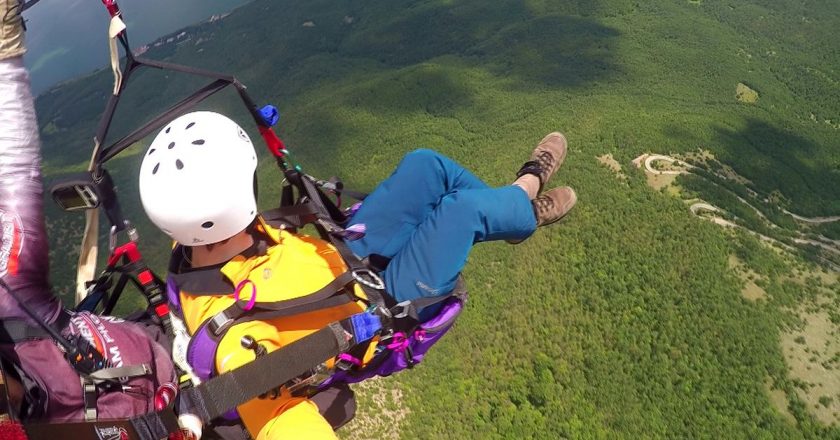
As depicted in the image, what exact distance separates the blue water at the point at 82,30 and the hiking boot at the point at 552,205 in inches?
4313

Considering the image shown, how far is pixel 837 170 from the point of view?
191 feet

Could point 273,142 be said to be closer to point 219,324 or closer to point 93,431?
point 219,324

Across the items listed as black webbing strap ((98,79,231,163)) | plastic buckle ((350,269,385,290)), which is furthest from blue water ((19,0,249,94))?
plastic buckle ((350,269,385,290))

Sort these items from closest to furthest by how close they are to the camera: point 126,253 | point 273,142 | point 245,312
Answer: point 245,312
point 126,253
point 273,142

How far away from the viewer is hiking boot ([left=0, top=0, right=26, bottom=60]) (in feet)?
5.36

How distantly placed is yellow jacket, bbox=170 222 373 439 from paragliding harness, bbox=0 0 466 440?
0.07 metres

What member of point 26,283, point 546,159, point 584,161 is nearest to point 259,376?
point 26,283

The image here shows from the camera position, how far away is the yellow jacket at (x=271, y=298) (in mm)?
2107

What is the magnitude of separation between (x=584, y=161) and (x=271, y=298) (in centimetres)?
4142

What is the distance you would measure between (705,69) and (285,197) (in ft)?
251

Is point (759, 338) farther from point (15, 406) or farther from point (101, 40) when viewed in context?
point (101, 40)

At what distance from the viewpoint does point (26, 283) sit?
175cm

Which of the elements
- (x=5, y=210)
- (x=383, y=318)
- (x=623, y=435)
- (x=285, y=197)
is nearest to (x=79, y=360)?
(x=5, y=210)

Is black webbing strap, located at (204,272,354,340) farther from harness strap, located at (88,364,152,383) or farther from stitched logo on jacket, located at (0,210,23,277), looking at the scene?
stitched logo on jacket, located at (0,210,23,277)
